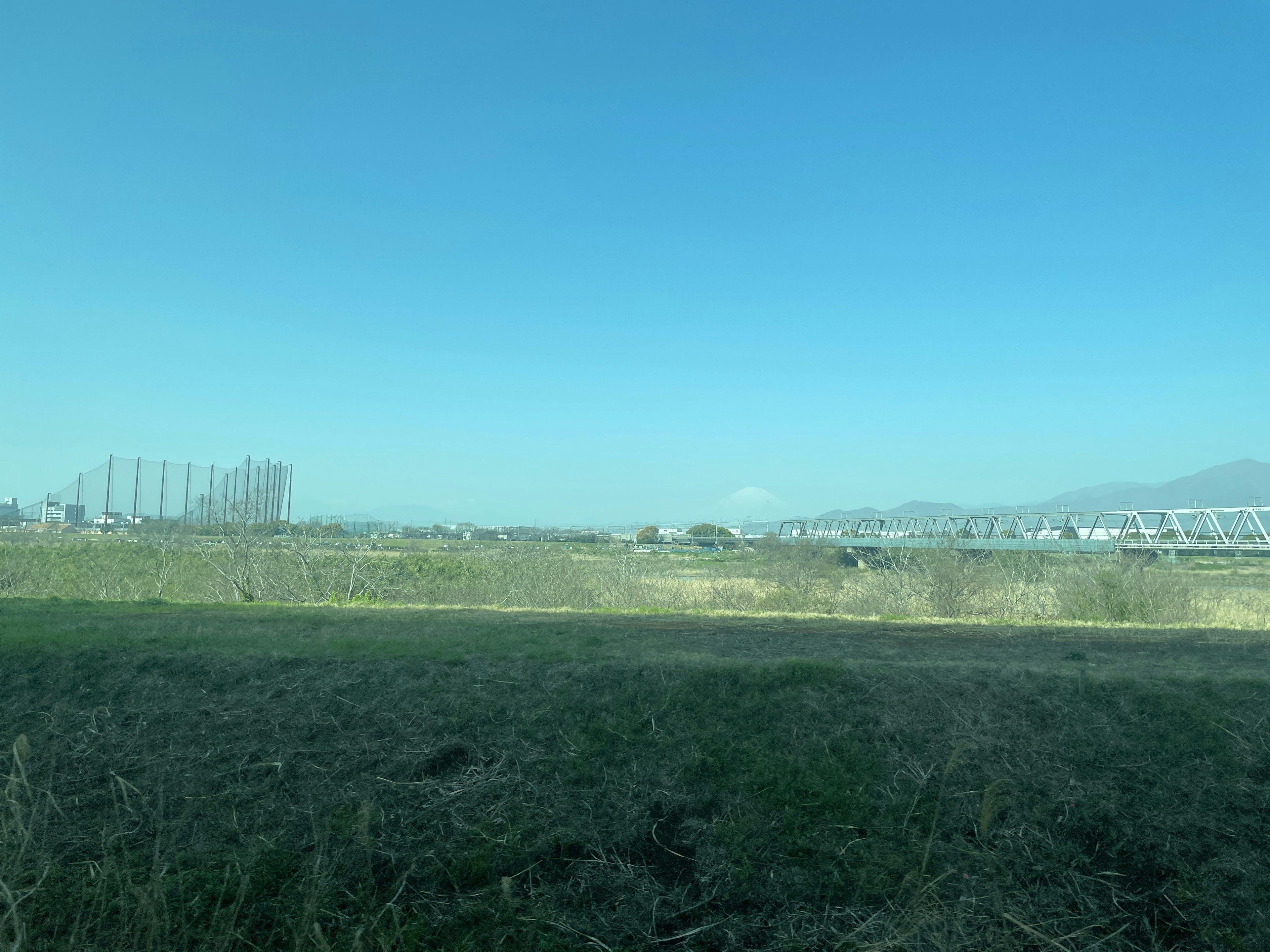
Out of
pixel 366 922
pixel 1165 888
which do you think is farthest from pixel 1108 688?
pixel 366 922

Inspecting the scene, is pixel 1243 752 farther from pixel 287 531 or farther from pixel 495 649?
pixel 287 531

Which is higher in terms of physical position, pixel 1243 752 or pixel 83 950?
pixel 1243 752

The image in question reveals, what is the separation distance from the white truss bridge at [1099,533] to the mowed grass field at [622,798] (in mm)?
23751

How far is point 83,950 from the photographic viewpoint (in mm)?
5219

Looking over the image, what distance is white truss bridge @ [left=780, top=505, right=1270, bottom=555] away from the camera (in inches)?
1321

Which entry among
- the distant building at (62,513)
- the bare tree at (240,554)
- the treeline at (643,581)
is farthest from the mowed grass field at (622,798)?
the distant building at (62,513)

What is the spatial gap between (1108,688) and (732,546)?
2456 inches

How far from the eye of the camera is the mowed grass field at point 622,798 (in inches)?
229

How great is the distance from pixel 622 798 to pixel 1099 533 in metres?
39.6

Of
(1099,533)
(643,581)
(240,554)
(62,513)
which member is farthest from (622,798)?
(62,513)

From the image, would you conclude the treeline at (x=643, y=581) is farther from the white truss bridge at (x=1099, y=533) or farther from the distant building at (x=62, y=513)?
the distant building at (x=62, y=513)

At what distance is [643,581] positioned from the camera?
1194 inches

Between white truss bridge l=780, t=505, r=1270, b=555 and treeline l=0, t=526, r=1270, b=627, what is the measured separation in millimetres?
3637

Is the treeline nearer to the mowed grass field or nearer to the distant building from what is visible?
the mowed grass field
